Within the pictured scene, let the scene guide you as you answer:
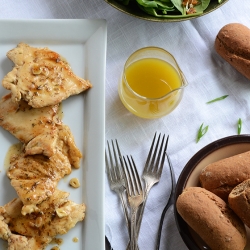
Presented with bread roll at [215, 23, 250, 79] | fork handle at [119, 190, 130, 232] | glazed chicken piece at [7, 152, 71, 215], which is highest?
glazed chicken piece at [7, 152, 71, 215]

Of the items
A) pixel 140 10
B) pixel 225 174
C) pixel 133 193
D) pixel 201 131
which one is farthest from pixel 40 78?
pixel 225 174

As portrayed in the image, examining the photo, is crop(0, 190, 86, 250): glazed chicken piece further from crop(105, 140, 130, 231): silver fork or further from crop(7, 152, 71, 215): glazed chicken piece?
crop(105, 140, 130, 231): silver fork

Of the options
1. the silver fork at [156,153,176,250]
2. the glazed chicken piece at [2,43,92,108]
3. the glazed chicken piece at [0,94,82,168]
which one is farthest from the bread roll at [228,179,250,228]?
the glazed chicken piece at [2,43,92,108]

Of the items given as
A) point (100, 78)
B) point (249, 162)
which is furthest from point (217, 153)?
point (100, 78)

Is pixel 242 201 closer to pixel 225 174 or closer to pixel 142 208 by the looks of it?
pixel 225 174

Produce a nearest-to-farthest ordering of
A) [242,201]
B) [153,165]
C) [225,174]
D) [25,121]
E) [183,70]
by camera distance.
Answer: [242,201]
[225,174]
[25,121]
[153,165]
[183,70]
